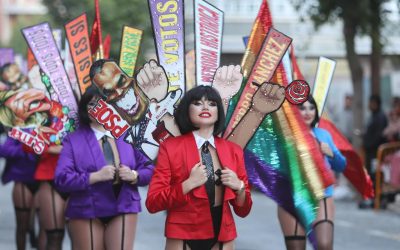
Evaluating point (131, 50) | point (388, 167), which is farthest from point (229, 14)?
point (131, 50)

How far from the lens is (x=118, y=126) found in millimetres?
6031

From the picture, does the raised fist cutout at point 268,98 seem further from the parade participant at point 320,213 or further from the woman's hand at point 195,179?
the parade participant at point 320,213

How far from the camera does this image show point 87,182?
6434mm

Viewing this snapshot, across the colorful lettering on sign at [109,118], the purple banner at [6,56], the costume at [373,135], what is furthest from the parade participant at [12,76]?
the costume at [373,135]

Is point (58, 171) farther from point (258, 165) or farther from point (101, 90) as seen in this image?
point (258, 165)

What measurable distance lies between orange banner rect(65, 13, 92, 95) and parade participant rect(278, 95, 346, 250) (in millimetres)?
1606

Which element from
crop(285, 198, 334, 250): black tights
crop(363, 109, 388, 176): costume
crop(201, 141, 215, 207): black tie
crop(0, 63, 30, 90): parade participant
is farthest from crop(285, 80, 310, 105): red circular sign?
crop(363, 109, 388, 176): costume

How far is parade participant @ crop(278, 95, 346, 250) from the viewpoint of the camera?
722 cm

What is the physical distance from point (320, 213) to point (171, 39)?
2.11 m

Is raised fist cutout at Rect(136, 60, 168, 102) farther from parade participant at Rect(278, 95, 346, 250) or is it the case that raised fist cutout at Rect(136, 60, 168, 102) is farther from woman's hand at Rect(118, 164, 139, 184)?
parade participant at Rect(278, 95, 346, 250)

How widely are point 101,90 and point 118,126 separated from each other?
252 millimetres

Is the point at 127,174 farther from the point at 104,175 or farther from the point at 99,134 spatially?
the point at 99,134

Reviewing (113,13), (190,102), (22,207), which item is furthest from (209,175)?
(113,13)

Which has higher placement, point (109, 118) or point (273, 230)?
point (109, 118)
